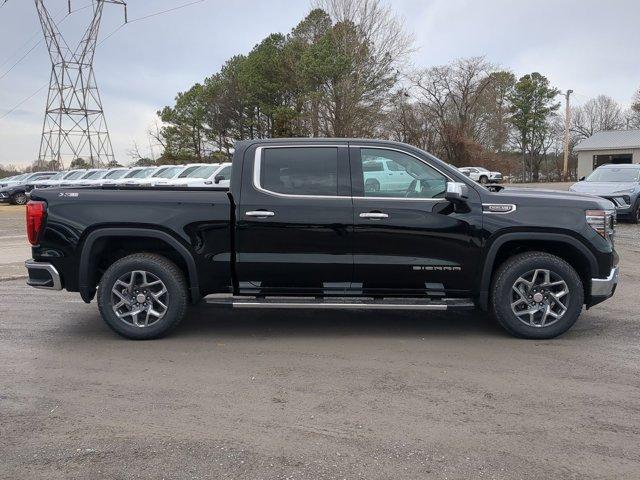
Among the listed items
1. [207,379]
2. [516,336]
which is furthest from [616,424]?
[207,379]

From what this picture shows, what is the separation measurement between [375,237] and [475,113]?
171 feet

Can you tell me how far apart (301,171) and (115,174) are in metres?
24.6

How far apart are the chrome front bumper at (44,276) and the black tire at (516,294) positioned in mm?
4305

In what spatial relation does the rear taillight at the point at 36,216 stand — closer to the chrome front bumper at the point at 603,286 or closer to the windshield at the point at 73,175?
the chrome front bumper at the point at 603,286

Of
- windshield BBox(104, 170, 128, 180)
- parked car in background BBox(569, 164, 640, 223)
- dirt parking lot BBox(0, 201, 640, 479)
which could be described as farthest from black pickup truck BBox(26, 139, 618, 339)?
windshield BBox(104, 170, 128, 180)

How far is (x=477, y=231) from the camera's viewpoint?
536 cm

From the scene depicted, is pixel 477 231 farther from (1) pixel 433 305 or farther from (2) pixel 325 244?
(2) pixel 325 244

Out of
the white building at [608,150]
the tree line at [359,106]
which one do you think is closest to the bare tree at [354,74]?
the tree line at [359,106]

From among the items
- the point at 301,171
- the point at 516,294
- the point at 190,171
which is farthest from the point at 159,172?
the point at 516,294

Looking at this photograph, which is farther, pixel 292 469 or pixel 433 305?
pixel 433 305

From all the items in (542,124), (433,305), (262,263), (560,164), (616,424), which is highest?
(542,124)

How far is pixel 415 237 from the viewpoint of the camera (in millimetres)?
5344

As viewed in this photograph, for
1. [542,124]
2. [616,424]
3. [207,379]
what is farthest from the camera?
[542,124]

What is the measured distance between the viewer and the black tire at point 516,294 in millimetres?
5363
